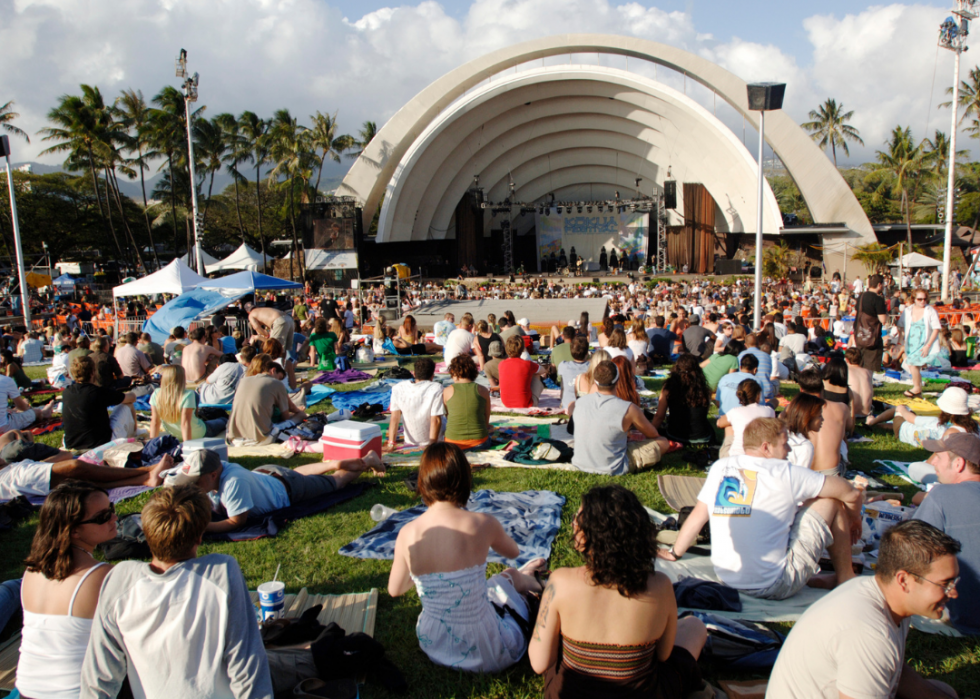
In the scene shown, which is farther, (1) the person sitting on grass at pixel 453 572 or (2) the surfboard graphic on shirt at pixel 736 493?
(2) the surfboard graphic on shirt at pixel 736 493

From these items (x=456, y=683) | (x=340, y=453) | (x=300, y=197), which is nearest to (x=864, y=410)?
(x=340, y=453)

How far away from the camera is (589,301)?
2106 centimetres

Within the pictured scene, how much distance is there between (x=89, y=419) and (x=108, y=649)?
4274 millimetres

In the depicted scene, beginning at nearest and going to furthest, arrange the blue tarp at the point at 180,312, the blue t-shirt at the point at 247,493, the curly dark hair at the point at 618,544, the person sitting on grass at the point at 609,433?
the curly dark hair at the point at 618,544 < the blue t-shirt at the point at 247,493 < the person sitting on grass at the point at 609,433 < the blue tarp at the point at 180,312

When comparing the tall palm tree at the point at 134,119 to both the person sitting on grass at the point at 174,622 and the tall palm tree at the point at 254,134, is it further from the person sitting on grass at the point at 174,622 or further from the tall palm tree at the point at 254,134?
the person sitting on grass at the point at 174,622

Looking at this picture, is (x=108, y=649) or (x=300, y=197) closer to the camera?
(x=108, y=649)

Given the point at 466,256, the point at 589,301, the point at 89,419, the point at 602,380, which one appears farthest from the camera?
the point at 466,256

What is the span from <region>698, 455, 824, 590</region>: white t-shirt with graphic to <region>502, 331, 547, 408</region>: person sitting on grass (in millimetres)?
4113

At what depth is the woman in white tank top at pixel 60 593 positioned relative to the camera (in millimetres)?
2217

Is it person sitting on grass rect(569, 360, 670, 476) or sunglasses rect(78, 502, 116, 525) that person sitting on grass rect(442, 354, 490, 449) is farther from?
sunglasses rect(78, 502, 116, 525)

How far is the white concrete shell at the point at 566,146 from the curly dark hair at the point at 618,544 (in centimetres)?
3314

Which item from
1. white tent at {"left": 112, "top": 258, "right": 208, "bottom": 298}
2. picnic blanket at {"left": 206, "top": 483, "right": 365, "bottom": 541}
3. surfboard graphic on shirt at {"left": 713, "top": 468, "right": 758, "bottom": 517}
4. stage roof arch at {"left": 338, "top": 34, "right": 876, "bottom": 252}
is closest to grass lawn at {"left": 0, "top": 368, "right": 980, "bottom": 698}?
picnic blanket at {"left": 206, "top": 483, "right": 365, "bottom": 541}

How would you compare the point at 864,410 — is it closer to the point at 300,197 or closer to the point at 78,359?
the point at 78,359

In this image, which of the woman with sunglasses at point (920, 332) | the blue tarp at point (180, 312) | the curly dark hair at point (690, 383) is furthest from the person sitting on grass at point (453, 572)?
the blue tarp at point (180, 312)
